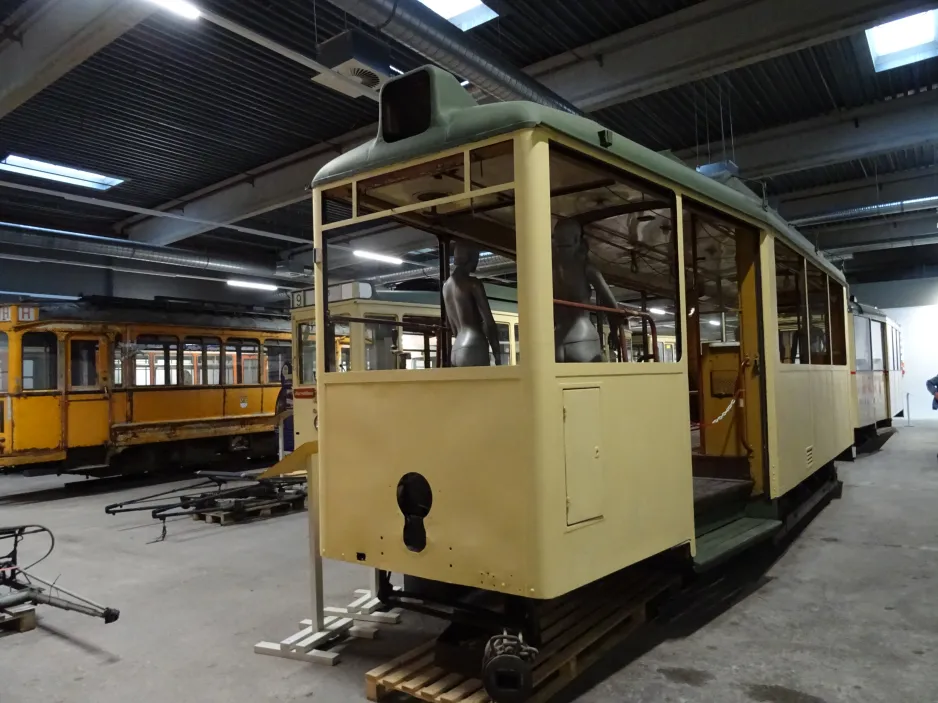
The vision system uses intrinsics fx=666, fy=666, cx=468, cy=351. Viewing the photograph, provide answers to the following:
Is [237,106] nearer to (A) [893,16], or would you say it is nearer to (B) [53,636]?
(B) [53,636]

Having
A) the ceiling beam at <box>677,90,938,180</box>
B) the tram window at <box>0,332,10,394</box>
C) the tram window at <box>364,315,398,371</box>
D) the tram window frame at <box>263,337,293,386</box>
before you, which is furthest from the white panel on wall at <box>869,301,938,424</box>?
the tram window at <box>0,332,10,394</box>

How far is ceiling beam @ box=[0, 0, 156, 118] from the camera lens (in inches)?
197

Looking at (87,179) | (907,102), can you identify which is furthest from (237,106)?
(907,102)

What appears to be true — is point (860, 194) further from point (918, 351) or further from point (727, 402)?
point (918, 351)

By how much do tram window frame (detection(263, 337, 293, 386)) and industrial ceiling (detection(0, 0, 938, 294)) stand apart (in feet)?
7.74

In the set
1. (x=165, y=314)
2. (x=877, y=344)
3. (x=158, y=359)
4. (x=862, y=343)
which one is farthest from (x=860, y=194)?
(x=158, y=359)

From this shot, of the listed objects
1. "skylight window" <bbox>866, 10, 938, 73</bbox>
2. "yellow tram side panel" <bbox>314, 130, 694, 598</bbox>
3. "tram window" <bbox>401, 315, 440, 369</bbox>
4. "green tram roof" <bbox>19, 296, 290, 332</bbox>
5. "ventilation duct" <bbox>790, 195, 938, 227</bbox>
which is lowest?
"yellow tram side panel" <bbox>314, 130, 694, 598</bbox>

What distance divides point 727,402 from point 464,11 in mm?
4006

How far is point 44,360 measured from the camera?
30.9 feet

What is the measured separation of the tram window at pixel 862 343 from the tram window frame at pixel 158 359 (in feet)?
36.5

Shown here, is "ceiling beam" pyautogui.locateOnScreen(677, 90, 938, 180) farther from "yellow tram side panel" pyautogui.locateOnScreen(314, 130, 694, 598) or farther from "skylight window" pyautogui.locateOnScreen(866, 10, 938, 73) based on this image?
"yellow tram side panel" pyautogui.locateOnScreen(314, 130, 694, 598)

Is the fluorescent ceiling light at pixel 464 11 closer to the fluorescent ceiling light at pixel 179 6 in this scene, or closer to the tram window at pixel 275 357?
the fluorescent ceiling light at pixel 179 6

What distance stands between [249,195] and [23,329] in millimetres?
3623

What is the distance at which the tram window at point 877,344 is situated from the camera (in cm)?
1245
